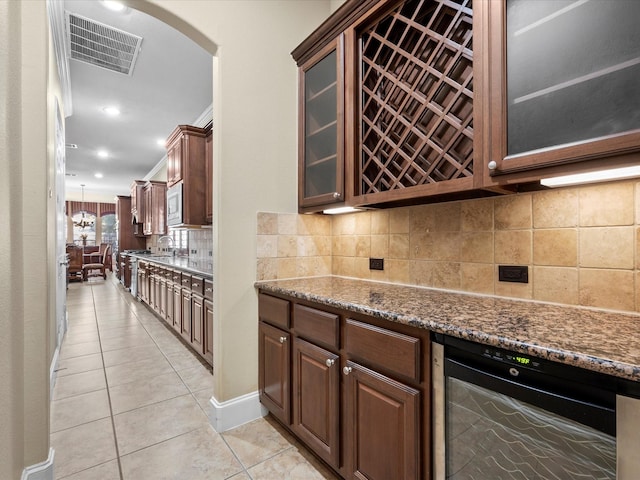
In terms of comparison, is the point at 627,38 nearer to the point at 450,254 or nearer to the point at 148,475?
the point at 450,254

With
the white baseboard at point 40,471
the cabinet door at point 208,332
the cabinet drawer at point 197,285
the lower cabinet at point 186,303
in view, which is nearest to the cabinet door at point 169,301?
the lower cabinet at point 186,303

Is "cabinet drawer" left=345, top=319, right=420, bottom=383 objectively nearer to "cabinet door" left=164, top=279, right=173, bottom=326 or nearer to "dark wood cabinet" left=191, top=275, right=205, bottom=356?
"dark wood cabinet" left=191, top=275, right=205, bottom=356

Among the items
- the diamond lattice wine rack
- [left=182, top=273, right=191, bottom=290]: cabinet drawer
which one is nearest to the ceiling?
the diamond lattice wine rack

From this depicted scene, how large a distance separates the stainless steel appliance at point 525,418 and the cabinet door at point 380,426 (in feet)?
0.27

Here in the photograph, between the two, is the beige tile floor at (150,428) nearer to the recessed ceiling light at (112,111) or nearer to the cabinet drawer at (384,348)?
the cabinet drawer at (384,348)

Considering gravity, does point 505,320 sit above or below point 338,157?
below

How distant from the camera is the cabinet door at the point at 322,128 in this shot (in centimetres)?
180

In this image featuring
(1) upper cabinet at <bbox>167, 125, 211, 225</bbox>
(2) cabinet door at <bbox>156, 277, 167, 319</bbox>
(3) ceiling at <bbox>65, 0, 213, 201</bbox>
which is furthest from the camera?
(2) cabinet door at <bbox>156, 277, 167, 319</bbox>

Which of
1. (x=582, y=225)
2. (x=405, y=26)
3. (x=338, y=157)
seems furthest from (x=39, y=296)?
(x=582, y=225)

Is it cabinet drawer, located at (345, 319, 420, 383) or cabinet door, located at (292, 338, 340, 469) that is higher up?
cabinet drawer, located at (345, 319, 420, 383)

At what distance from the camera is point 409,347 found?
1.09 meters

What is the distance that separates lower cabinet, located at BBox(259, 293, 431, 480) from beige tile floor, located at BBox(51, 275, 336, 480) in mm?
205

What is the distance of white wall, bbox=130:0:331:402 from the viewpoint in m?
1.90

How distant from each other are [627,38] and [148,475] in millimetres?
2558
